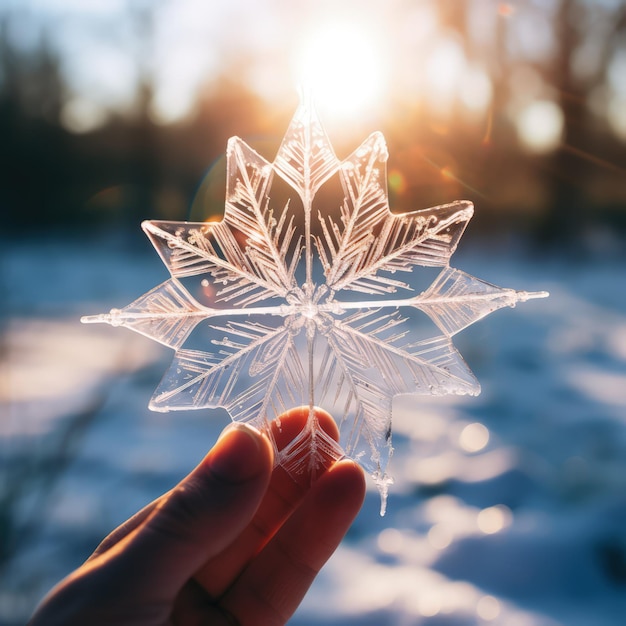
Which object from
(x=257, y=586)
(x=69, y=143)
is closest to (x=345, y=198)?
(x=257, y=586)

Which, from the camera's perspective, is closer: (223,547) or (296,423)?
(223,547)

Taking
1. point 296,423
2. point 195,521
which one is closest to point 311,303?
point 296,423

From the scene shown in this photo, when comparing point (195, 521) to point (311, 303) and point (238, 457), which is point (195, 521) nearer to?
point (238, 457)

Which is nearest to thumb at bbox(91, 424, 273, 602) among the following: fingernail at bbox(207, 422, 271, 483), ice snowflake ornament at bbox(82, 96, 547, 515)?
fingernail at bbox(207, 422, 271, 483)

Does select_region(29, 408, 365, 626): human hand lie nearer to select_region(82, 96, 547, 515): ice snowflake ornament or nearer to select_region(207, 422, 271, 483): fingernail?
select_region(207, 422, 271, 483): fingernail

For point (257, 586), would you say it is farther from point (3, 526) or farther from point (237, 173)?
point (3, 526)

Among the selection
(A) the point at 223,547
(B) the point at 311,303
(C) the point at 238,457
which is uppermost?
(B) the point at 311,303
